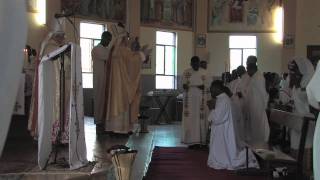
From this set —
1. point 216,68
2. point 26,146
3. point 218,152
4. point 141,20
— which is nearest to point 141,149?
point 218,152

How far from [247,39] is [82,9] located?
23.0 ft

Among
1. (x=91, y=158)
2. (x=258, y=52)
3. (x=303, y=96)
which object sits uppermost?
(x=258, y=52)

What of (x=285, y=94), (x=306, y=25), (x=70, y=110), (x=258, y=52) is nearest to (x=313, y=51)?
(x=306, y=25)

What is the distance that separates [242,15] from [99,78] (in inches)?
474

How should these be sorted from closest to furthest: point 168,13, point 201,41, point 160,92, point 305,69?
point 305,69
point 160,92
point 168,13
point 201,41

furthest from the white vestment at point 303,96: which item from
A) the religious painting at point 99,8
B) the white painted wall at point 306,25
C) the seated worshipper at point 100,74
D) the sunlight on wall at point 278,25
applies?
the sunlight on wall at point 278,25

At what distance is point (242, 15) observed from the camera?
2030 centimetres

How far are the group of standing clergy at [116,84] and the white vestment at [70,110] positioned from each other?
3070 mm

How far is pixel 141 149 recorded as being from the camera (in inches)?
321

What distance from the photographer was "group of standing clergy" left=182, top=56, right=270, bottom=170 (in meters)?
8.15

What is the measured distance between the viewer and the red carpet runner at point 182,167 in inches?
280

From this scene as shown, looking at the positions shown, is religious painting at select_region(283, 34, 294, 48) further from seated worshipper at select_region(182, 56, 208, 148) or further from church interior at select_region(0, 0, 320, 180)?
seated worshipper at select_region(182, 56, 208, 148)

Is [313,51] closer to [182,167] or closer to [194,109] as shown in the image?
[194,109]

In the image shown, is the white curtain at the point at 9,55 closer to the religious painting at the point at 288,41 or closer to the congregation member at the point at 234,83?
the congregation member at the point at 234,83
